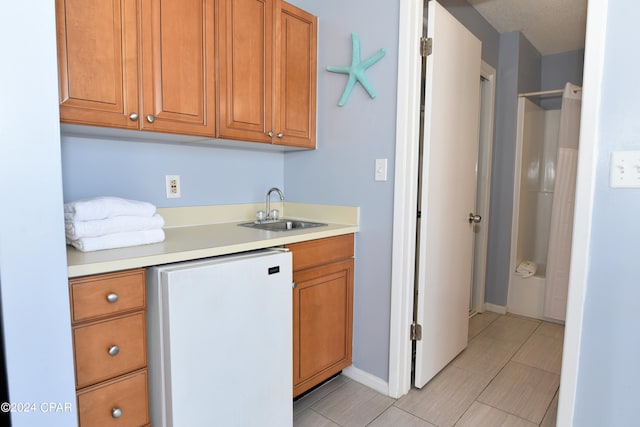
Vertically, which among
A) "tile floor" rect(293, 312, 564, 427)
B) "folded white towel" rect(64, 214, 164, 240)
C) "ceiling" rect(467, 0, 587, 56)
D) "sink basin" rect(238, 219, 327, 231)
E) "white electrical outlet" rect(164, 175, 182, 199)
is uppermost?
"ceiling" rect(467, 0, 587, 56)

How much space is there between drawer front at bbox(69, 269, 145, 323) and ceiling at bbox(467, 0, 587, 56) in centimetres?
289

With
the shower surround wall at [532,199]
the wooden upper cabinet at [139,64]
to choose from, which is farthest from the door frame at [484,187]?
the wooden upper cabinet at [139,64]

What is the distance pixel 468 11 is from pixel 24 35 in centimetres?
279

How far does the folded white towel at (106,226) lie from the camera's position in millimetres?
1241

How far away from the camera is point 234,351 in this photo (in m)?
1.34

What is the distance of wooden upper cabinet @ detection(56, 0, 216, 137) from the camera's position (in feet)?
4.27

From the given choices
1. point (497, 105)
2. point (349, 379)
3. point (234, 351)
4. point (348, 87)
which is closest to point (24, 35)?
point (234, 351)

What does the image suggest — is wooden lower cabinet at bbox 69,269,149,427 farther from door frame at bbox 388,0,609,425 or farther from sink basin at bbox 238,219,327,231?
door frame at bbox 388,0,609,425

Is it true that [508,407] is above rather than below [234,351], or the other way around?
below

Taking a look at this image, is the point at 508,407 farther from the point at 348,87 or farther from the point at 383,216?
the point at 348,87

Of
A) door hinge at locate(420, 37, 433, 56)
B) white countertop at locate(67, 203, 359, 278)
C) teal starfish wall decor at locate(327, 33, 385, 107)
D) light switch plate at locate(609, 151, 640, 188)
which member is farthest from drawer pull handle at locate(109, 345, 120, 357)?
door hinge at locate(420, 37, 433, 56)

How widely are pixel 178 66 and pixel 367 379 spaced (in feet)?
6.01

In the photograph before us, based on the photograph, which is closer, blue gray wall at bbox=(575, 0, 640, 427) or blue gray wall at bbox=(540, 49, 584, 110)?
blue gray wall at bbox=(575, 0, 640, 427)

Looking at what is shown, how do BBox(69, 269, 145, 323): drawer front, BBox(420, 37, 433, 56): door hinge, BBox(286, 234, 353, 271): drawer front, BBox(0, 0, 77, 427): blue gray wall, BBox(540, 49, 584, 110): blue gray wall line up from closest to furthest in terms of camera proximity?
BBox(0, 0, 77, 427): blue gray wall, BBox(69, 269, 145, 323): drawer front, BBox(286, 234, 353, 271): drawer front, BBox(420, 37, 433, 56): door hinge, BBox(540, 49, 584, 110): blue gray wall
